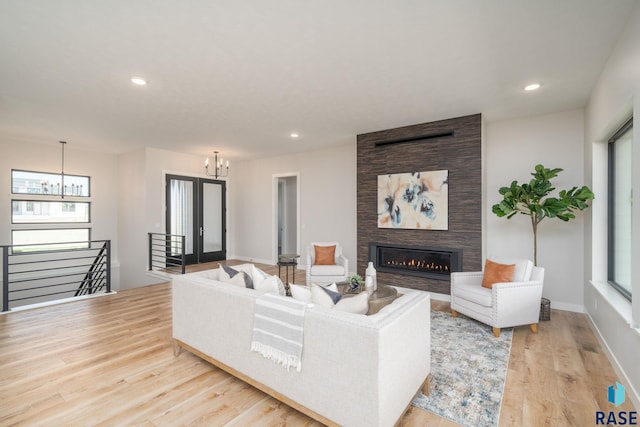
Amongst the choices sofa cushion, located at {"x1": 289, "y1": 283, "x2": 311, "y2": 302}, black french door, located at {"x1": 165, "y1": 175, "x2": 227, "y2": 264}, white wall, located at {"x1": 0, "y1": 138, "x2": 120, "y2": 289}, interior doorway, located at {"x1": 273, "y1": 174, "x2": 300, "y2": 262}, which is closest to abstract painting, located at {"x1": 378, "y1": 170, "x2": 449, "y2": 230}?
sofa cushion, located at {"x1": 289, "y1": 283, "x2": 311, "y2": 302}

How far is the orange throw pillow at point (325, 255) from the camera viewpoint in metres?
5.27

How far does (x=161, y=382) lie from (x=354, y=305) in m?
1.74

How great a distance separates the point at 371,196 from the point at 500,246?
214 cm

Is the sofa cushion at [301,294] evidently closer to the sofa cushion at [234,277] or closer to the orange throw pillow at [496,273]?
the sofa cushion at [234,277]

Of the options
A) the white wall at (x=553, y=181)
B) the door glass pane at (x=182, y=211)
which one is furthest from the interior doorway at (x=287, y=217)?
the white wall at (x=553, y=181)

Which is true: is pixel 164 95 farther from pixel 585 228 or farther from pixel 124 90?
pixel 585 228

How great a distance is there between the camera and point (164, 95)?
12.1ft

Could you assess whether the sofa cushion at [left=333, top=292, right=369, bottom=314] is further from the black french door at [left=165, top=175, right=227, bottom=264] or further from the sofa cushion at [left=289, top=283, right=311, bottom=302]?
the black french door at [left=165, top=175, right=227, bottom=264]

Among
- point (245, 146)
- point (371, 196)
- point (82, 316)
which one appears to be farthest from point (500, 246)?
point (82, 316)

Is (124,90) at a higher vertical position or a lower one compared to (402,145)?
higher

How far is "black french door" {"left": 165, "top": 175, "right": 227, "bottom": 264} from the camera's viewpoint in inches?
279

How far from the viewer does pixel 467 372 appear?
258cm

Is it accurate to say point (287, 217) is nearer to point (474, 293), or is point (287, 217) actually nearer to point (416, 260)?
point (416, 260)

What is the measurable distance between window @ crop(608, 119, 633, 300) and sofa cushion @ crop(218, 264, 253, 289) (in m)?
3.48
